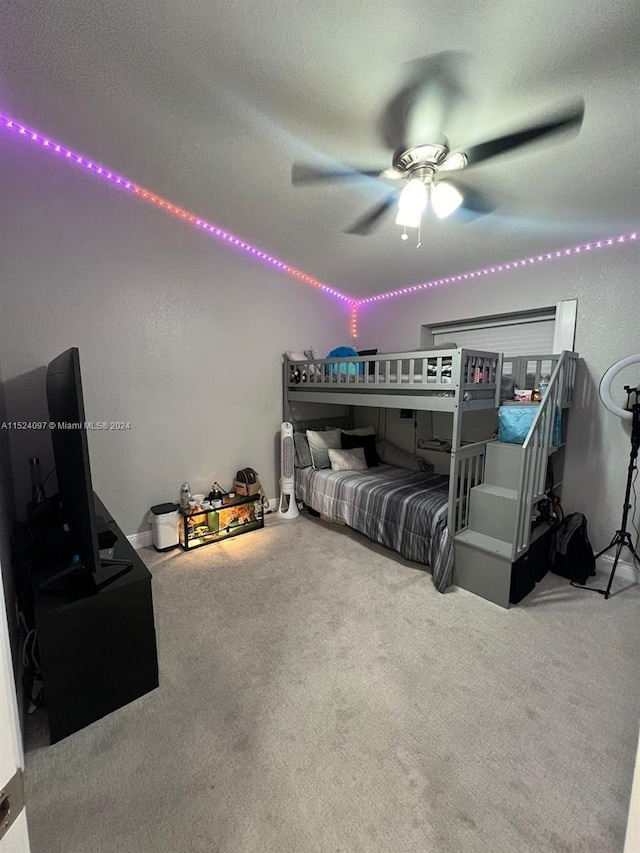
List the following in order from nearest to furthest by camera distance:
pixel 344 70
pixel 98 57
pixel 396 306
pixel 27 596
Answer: pixel 344 70
pixel 98 57
pixel 27 596
pixel 396 306

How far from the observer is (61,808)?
1147 mm

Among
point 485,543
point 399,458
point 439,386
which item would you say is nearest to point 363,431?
point 399,458

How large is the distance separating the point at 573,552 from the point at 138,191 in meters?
4.04

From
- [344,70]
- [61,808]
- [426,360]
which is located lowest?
[61,808]

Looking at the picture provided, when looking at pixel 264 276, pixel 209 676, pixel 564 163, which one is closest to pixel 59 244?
pixel 264 276

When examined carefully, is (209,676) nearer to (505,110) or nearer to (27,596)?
(27,596)

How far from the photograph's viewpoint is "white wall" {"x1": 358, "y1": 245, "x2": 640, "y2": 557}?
2465mm

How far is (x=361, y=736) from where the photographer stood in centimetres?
138

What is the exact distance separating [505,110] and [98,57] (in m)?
1.79

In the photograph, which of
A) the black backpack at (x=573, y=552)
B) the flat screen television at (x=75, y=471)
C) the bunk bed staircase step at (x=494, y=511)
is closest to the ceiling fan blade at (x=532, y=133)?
the bunk bed staircase step at (x=494, y=511)

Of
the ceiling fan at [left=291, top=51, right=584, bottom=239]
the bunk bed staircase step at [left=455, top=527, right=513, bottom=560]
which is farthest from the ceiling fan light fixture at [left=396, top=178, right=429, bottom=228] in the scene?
the bunk bed staircase step at [left=455, top=527, right=513, bottom=560]

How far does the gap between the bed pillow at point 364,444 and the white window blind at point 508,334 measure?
1323mm

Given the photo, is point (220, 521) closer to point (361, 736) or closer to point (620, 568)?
point (361, 736)

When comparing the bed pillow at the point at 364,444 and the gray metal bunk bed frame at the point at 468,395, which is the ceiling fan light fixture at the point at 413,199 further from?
the bed pillow at the point at 364,444
